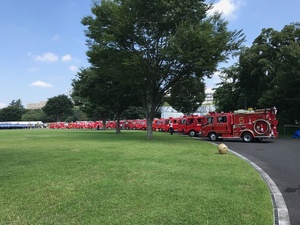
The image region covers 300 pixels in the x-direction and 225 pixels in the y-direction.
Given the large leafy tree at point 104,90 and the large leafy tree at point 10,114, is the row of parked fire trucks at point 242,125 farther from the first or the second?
the large leafy tree at point 10,114

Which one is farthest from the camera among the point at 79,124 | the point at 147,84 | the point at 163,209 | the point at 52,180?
the point at 79,124

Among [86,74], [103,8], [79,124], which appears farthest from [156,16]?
[79,124]

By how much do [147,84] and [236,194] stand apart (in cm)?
2206

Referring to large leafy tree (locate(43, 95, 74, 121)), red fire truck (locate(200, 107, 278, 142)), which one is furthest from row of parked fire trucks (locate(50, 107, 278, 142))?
large leafy tree (locate(43, 95, 74, 121))

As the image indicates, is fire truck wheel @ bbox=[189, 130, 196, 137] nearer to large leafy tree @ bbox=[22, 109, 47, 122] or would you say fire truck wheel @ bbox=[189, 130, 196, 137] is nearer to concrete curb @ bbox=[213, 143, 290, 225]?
concrete curb @ bbox=[213, 143, 290, 225]

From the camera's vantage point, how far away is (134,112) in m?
86.9

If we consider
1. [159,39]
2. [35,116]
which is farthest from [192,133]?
[35,116]

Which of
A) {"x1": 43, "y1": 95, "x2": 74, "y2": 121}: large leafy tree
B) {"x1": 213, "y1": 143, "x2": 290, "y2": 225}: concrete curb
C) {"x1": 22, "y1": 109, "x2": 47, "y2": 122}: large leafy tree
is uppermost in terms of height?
{"x1": 43, "y1": 95, "x2": 74, "y2": 121}: large leafy tree

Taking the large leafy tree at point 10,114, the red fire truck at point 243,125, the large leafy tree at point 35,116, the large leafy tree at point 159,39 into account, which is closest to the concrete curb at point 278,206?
the large leafy tree at point 159,39

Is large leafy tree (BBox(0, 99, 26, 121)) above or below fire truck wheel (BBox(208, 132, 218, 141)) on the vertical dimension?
above

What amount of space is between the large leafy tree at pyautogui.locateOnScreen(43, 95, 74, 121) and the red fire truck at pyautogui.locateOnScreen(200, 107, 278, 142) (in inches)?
3450

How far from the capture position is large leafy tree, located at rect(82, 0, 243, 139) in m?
23.6

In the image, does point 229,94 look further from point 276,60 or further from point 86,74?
point 86,74

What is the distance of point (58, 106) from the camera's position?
362 ft
